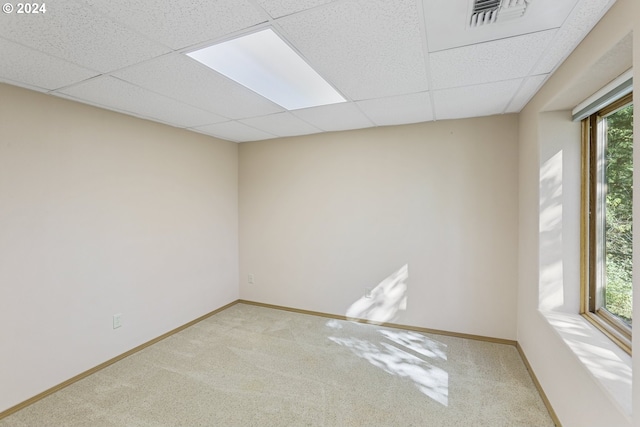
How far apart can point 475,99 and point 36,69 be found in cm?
317

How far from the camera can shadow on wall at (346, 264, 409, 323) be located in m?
3.41

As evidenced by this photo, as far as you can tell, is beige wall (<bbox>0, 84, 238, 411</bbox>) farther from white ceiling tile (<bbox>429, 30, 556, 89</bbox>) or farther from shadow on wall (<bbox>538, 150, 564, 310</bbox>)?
shadow on wall (<bbox>538, 150, 564, 310</bbox>)

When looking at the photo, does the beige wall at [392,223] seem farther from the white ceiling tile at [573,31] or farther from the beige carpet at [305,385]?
the white ceiling tile at [573,31]

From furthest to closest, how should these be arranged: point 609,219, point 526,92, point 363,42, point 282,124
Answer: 1. point 282,124
2. point 526,92
3. point 609,219
4. point 363,42

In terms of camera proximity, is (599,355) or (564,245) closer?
(599,355)

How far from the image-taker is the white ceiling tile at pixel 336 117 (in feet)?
8.76

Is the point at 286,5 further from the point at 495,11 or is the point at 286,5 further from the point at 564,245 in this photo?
the point at 564,245

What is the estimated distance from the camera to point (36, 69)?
1.82 metres

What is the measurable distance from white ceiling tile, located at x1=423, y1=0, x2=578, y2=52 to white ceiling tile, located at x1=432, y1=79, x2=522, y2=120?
0.71 metres

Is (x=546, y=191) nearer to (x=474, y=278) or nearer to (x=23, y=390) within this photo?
(x=474, y=278)

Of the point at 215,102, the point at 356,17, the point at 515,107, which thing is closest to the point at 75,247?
the point at 215,102

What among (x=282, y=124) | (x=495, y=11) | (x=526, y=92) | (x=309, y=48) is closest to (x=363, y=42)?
(x=309, y=48)

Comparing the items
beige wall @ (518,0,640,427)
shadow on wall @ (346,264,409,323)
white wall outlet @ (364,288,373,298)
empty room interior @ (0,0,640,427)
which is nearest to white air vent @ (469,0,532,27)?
empty room interior @ (0,0,640,427)

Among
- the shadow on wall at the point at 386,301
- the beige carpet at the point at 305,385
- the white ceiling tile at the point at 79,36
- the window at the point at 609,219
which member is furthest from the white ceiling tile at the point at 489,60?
the beige carpet at the point at 305,385
